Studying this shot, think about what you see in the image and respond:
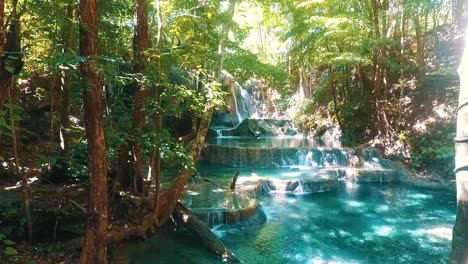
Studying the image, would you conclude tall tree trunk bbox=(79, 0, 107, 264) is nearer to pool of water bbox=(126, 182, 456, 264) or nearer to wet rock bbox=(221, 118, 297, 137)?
pool of water bbox=(126, 182, 456, 264)

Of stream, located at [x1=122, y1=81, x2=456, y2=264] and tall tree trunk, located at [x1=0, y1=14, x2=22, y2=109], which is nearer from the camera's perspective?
tall tree trunk, located at [x1=0, y1=14, x2=22, y2=109]

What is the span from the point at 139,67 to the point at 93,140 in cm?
183

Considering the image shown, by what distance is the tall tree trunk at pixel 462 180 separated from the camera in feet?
3.88

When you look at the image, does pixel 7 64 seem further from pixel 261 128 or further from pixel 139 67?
pixel 261 128

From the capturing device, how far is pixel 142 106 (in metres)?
4.85

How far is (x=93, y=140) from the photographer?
10.6 ft

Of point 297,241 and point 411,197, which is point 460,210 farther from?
point 411,197

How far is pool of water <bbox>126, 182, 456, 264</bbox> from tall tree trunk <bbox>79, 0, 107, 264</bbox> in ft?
6.48

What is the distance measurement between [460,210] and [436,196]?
10374 mm

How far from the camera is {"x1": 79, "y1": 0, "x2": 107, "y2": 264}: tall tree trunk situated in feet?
10.3

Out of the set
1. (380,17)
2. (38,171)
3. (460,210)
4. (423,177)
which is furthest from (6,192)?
(380,17)

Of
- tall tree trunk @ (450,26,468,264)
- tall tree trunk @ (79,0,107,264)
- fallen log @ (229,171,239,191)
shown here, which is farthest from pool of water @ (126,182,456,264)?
tall tree trunk @ (450,26,468,264)

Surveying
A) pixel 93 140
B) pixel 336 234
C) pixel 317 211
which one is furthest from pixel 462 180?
pixel 317 211

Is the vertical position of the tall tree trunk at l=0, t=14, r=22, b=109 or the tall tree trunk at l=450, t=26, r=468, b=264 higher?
the tall tree trunk at l=0, t=14, r=22, b=109
